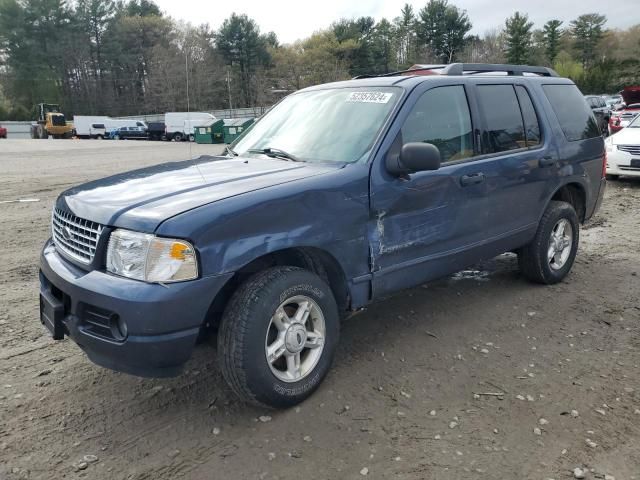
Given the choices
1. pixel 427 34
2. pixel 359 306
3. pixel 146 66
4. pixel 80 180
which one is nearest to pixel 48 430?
pixel 359 306

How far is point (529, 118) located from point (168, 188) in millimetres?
3327

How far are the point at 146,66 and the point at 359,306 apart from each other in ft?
286

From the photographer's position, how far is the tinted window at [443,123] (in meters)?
3.85

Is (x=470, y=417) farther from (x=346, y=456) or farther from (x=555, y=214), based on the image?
(x=555, y=214)

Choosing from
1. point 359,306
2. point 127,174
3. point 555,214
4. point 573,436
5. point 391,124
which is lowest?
point 573,436

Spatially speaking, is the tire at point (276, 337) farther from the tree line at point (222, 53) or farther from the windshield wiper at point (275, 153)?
the tree line at point (222, 53)

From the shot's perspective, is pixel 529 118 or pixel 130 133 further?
pixel 130 133

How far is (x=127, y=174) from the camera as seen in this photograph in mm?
3797

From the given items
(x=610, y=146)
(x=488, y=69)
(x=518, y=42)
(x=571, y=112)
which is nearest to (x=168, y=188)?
(x=488, y=69)

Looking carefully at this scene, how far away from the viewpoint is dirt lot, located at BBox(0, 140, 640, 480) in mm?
2738

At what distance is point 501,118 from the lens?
4598mm

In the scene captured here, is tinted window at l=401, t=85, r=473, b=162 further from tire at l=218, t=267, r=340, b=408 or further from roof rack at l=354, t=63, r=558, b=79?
tire at l=218, t=267, r=340, b=408

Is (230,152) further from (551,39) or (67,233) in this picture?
(551,39)

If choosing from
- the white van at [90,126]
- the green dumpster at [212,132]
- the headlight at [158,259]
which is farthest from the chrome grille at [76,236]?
the white van at [90,126]
